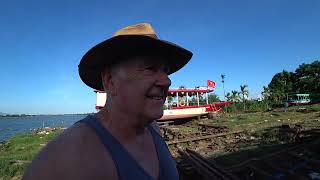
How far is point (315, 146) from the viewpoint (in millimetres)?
9016

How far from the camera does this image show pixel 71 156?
1256 mm

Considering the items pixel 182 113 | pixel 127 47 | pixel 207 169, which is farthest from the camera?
pixel 182 113

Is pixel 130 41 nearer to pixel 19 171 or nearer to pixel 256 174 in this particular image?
pixel 256 174

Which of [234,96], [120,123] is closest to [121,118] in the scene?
[120,123]

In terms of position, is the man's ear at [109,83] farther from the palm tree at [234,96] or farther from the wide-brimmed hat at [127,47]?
the palm tree at [234,96]

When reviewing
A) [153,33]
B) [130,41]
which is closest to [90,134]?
[130,41]

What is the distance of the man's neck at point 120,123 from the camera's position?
1560 mm

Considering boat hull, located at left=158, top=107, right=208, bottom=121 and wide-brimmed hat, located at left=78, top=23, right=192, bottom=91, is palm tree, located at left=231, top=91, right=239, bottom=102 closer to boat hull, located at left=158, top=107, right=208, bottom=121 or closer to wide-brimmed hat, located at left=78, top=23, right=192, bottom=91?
boat hull, located at left=158, top=107, right=208, bottom=121

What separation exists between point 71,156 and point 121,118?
1.26 feet

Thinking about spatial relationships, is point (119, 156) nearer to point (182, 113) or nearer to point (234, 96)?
point (182, 113)

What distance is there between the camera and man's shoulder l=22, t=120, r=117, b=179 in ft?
4.00

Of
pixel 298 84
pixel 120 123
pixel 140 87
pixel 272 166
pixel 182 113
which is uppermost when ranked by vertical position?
pixel 298 84

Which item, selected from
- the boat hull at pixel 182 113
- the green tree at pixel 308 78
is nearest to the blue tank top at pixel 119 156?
the boat hull at pixel 182 113

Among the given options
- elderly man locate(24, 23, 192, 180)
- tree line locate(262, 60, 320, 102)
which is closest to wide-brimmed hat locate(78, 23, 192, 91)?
elderly man locate(24, 23, 192, 180)
